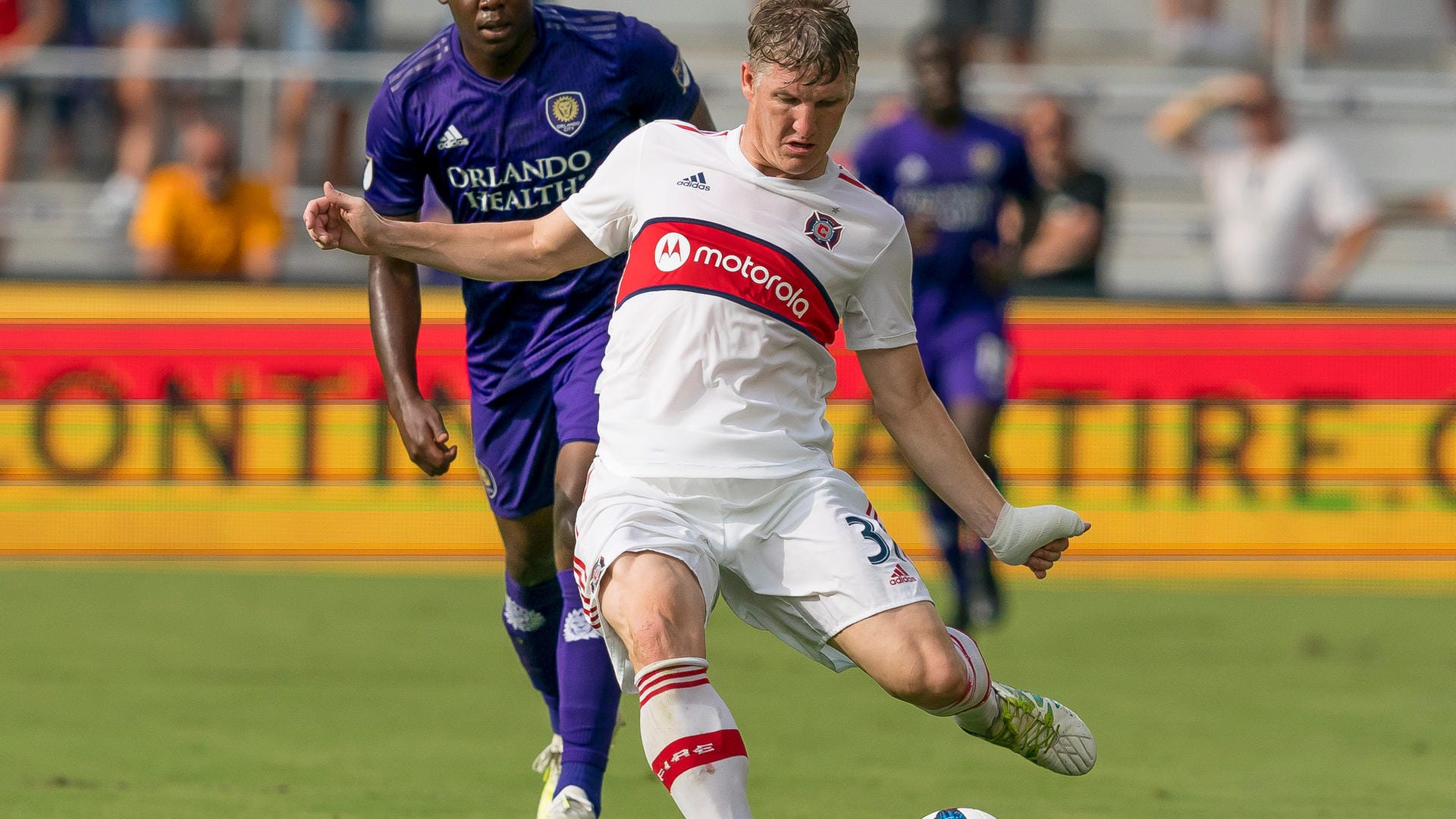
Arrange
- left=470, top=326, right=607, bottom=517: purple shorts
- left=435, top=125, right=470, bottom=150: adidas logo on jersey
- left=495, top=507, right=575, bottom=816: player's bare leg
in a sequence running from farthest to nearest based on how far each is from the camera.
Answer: left=495, top=507, right=575, bottom=816: player's bare leg → left=470, top=326, right=607, bottom=517: purple shorts → left=435, top=125, right=470, bottom=150: adidas logo on jersey

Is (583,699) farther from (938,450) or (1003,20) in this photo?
(1003,20)

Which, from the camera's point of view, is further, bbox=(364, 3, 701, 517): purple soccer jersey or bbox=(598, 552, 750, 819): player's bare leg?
bbox=(364, 3, 701, 517): purple soccer jersey

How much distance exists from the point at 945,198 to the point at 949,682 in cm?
509

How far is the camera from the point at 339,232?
4.40 metres

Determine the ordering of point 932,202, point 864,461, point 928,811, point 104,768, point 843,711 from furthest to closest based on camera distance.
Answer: point 864,461, point 932,202, point 843,711, point 104,768, point 928,811

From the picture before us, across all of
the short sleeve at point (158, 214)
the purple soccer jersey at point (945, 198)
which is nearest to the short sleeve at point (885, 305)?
the purple soccer jersey at point (945, 198)

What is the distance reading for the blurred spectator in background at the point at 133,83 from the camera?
41.9 feet

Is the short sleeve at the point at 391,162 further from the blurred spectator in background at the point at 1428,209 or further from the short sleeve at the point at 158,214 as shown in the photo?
the blurred spectator in background at the point at 1428,209

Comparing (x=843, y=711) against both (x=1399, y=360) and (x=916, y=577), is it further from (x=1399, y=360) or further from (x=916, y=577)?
(x=1399, y=360)

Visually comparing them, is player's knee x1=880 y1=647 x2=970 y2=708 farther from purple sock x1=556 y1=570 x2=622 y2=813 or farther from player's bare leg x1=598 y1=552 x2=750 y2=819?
purple sock x1=556 y1=570 x2=622 y2=813

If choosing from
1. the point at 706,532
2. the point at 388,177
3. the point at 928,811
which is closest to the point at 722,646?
the point at 928,811

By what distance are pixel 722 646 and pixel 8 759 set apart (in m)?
3.36

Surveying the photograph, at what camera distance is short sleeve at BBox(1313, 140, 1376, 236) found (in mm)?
11961

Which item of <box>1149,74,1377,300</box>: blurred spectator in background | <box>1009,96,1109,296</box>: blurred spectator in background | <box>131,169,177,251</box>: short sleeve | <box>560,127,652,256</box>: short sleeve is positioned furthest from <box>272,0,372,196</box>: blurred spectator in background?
<box>560,127,652,256</box>: short sleeve
